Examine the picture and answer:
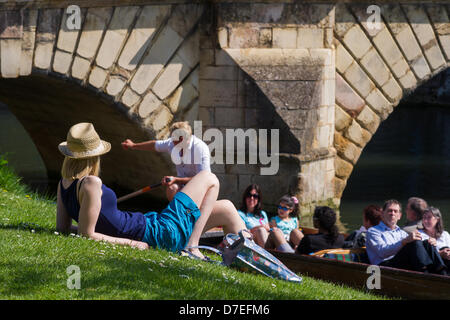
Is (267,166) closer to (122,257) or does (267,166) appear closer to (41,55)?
(41,55)

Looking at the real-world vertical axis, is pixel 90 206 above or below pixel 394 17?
below

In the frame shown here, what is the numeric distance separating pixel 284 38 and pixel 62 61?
118 inches

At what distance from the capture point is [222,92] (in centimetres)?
1042

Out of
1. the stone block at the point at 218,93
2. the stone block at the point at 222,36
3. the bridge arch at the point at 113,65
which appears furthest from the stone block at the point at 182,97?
the stone block at the point at 222,36

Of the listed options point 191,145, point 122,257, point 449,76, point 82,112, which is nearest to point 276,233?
point 191,145

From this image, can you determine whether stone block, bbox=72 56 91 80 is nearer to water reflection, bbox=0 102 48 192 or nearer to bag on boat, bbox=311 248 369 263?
water reflection, bbox=0 102 48 192

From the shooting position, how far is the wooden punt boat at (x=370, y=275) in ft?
19.0

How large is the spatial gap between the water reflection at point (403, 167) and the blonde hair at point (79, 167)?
6412 mm

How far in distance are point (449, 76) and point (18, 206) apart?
20.7 metres

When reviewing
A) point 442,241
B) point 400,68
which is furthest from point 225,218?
point 400,68

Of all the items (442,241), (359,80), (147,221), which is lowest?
(442,241)

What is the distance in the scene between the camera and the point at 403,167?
16109mm

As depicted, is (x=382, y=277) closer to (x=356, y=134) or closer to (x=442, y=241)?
(x=442, y=241)

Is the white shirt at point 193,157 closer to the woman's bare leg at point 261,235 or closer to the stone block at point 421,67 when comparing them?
the woman's bare leg at point 261,235
